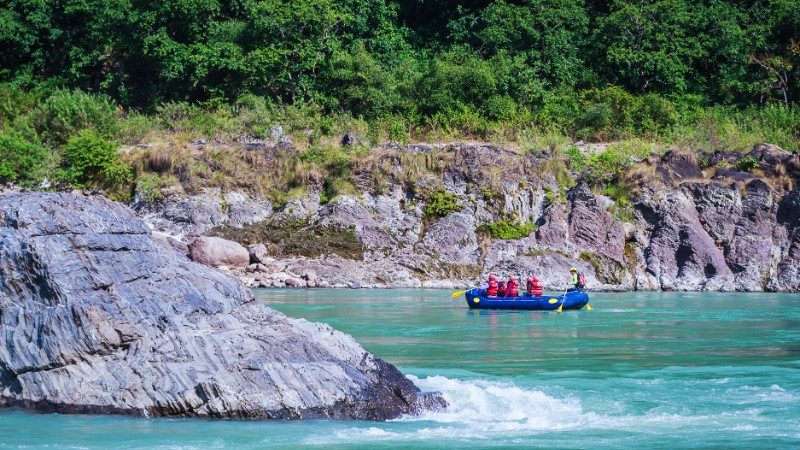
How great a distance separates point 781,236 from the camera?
3806cm

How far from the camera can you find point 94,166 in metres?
40.7

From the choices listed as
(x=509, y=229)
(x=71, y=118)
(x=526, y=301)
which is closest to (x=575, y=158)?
(x=509, y=229)

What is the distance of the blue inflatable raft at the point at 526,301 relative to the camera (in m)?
28.8

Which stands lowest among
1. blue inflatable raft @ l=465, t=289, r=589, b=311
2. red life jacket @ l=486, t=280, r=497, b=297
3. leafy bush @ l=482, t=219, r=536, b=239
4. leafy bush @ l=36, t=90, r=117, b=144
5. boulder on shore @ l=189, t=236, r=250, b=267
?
blue inflatable raft @ l=465, t=289, r=589, b=311

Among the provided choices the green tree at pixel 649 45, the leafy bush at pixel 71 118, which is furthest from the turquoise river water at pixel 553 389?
the green tree at pixel 649 45

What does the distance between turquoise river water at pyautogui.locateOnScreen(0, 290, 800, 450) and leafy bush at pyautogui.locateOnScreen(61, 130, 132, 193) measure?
1575cm

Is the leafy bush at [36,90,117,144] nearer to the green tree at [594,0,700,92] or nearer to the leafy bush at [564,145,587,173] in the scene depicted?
the leafy bush at [564,145,587,173]

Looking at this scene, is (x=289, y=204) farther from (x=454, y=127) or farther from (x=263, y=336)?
(x=263, y=336)

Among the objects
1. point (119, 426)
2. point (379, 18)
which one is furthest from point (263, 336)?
point (379, 18)

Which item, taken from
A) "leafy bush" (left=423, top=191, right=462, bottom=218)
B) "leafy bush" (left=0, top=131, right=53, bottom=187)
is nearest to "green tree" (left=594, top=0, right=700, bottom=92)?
"leafy bush" (left=423, top=191, right=462, bottom=218)

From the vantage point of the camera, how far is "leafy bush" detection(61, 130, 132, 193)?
4053 cm

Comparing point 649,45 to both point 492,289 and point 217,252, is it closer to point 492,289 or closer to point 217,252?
point 492,289

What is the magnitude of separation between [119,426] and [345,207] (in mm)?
26925

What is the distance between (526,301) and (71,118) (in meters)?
23.4
